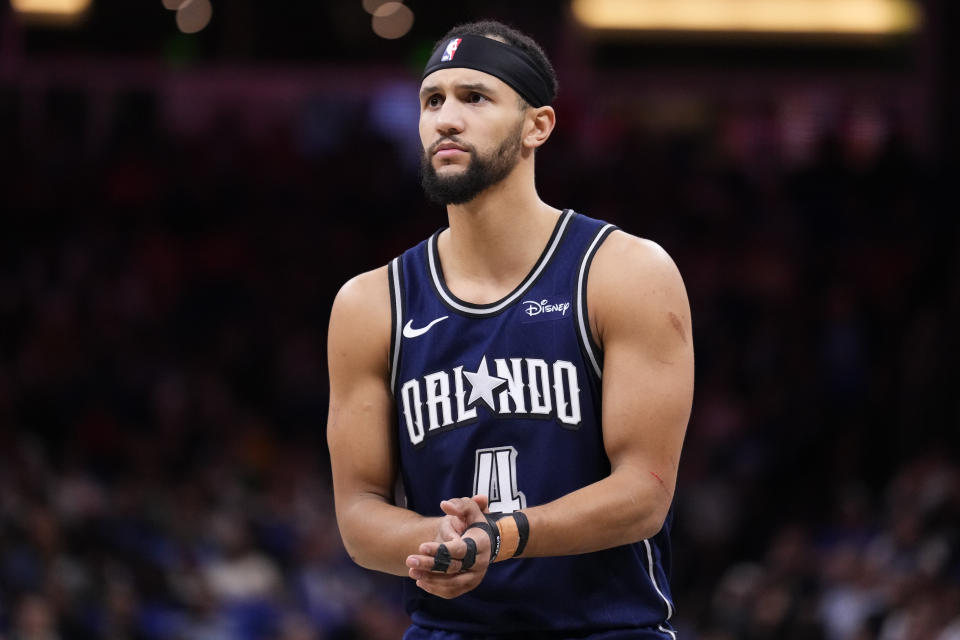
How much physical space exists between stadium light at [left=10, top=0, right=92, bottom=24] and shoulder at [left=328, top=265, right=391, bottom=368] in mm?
14146

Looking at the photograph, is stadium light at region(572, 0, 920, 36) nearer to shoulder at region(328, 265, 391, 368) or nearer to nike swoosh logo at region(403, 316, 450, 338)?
shoulder at region(328, 265, 391, 368)

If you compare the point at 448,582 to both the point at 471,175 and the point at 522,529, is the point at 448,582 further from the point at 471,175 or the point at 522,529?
the point at 471,175

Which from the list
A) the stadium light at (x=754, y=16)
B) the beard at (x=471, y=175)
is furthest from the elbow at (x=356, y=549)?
the stadium light at (x=754, y=16)

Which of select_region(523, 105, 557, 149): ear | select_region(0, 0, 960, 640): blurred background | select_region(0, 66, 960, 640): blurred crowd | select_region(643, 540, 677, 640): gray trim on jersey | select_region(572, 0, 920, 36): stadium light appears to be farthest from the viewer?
select_region(572, 0, 920, 36): stadium light

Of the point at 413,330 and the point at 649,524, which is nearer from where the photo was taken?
the point at 649,524

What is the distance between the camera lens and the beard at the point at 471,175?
4.09m

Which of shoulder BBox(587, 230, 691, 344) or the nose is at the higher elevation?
the nose

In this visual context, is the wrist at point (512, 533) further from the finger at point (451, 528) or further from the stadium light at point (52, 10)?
the stadium light at point (52, 10)

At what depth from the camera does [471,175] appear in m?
4.09

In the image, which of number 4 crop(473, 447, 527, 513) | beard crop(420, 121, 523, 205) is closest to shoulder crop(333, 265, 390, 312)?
beard crop(420, 121, 523, 205)

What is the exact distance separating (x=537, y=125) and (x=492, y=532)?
4.34 feet

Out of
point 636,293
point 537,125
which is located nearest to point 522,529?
point 636,293

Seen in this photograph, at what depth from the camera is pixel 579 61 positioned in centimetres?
1808

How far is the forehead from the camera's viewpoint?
13.5 feet
